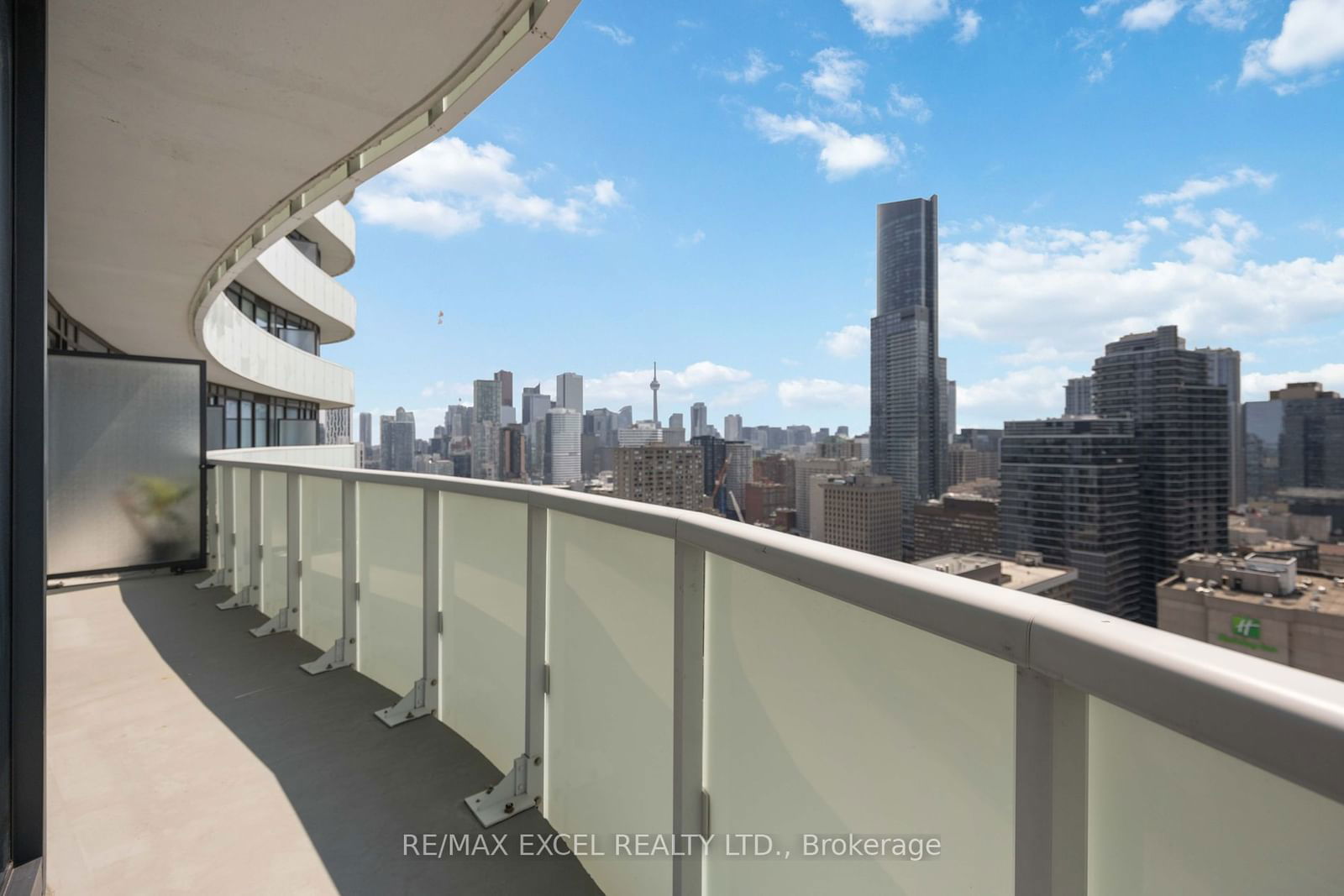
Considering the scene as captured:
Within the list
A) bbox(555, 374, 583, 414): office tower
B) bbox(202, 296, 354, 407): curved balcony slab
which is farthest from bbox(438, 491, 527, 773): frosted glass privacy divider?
bbox(555, 374, 583, 414): office tower

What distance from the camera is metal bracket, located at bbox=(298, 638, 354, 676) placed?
403 centimetres

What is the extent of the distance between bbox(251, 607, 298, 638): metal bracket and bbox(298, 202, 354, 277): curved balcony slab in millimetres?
16862

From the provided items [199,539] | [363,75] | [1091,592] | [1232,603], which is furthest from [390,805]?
[1091,592]

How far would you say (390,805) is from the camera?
8.50 feet

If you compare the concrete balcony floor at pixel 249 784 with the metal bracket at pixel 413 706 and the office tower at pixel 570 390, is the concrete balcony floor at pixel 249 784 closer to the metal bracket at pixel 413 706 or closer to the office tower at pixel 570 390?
the metal bracket at pixel 413 706

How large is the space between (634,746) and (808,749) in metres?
0.83

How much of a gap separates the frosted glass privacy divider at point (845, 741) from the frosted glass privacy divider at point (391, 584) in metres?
2.34

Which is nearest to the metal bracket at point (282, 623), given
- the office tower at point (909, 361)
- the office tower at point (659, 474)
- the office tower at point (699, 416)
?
the office tower at point (659, 474)

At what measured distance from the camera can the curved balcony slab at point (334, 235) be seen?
1903cm

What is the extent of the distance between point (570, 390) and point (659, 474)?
204ft

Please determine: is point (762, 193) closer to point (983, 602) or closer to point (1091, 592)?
point (1091, 592)

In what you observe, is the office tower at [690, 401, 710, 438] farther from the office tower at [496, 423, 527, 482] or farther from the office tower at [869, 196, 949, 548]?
the office tower at [496, 423, 527, 482]

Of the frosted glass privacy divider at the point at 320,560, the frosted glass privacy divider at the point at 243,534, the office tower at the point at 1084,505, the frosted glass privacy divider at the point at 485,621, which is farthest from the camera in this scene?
the office tower at the point at 1084,505

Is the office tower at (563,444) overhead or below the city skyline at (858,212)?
below
